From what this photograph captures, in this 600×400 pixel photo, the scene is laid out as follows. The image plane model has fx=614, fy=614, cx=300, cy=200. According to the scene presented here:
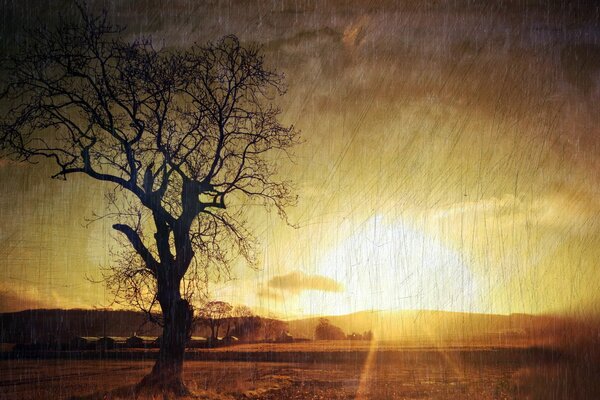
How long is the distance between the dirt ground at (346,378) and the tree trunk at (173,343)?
0.16 meters

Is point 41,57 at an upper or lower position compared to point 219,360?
upper

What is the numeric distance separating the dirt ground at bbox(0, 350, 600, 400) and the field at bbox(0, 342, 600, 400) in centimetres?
1

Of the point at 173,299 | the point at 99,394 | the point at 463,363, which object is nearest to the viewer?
the point at 99,394

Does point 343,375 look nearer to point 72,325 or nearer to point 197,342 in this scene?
point 197,342

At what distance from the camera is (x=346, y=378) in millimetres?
9680

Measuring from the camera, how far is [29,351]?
9039 mm

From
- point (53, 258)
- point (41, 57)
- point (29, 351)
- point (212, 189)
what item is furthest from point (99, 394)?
point (41, 57)

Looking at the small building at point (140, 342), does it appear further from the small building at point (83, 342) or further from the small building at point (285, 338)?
the small building at point (285, 338)

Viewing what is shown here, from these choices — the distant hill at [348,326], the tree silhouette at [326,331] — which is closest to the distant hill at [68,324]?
the distant hill at [348,326]

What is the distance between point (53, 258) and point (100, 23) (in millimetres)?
3736

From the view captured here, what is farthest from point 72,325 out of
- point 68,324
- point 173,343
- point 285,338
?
point 285,338

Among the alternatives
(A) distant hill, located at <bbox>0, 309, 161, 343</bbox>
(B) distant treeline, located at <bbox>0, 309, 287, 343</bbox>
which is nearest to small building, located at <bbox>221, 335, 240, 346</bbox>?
(B) distant treeline, located at <bbox>0, 309, 287, 343</bbox>

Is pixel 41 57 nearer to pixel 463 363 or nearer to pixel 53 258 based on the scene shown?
pixel 53 258

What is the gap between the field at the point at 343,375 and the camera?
29.0 ft
